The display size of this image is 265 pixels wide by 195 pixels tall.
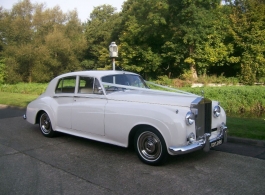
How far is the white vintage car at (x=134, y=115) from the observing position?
4.85m

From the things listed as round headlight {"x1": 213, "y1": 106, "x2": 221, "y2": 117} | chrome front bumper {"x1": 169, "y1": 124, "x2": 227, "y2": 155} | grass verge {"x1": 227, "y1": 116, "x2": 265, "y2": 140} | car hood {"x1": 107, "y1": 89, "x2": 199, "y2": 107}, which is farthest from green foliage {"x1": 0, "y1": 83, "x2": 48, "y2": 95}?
chrome front bumper {"x1": 169, "y1": 124, "x2": 227, "y2": 155}

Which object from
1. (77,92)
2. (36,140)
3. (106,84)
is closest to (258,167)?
(106,84)

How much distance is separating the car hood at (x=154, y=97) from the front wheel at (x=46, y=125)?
2431 millimetres

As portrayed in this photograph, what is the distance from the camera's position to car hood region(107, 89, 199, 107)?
5.05 metres

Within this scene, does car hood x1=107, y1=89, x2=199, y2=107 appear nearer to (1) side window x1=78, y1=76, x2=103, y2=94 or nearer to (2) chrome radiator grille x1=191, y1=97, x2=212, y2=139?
(2) chrome radiator grille x1=191, y1=97, x2=212, y2=139

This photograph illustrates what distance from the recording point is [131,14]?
39.8 m

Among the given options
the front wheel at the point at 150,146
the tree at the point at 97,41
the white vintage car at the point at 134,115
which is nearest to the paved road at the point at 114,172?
the front wheel at the point at 150,146

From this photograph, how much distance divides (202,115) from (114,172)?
195 cm

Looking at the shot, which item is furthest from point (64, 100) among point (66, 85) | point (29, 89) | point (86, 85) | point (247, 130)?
point (29, 89)

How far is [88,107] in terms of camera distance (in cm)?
614

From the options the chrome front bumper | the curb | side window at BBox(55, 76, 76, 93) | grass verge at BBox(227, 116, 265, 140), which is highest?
side window at BBox(55, 76, 76, 93)

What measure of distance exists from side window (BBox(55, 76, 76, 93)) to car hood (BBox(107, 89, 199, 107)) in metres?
1.38

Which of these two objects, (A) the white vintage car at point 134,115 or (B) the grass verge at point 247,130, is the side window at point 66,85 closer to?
(A) the white vintage car at point 134,115

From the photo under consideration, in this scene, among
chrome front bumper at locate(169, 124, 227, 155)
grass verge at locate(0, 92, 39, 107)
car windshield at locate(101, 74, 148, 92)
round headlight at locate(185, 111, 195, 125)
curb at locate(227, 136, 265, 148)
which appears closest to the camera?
chrome front bumper at locate(169, 124, 227, 155)
